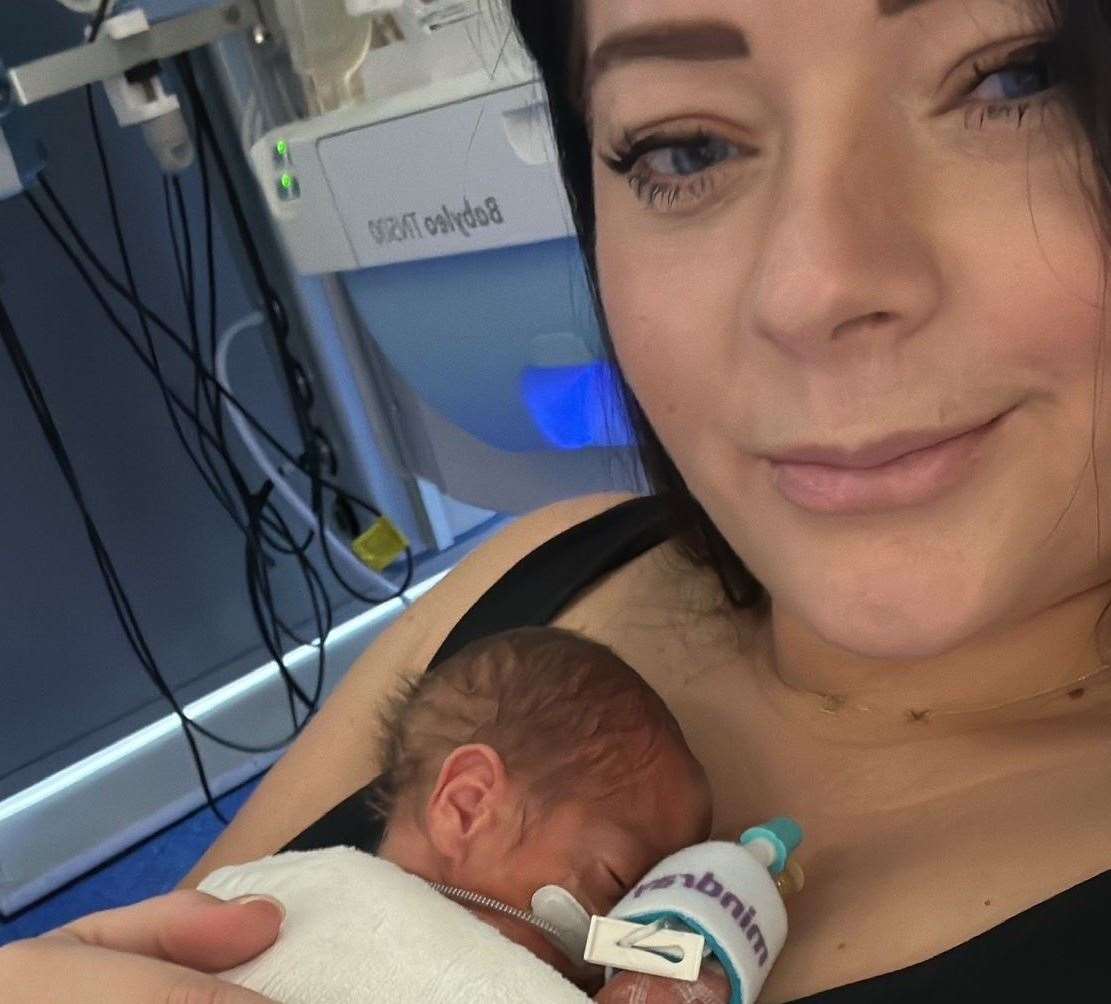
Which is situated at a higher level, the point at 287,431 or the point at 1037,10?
the point at 1037,10

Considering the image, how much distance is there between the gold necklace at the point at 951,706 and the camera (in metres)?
0.76

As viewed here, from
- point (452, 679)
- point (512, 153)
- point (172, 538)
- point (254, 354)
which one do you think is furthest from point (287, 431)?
point (452, 679)

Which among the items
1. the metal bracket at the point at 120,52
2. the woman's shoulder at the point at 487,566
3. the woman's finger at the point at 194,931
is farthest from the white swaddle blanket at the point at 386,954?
the metal bracket at the point at 120,52

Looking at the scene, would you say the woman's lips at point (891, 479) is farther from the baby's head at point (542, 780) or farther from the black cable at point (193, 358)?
the black cable at point (193, 358)

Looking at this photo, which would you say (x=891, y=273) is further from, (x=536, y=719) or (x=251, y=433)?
(x=251, y=433)

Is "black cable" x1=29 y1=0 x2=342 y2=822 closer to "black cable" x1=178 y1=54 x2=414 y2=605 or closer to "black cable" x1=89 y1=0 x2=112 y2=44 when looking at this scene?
"black cable" x1=178 y1=54 x2=414 y2=605

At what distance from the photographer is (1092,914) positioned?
563mm

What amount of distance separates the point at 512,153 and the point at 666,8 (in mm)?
653

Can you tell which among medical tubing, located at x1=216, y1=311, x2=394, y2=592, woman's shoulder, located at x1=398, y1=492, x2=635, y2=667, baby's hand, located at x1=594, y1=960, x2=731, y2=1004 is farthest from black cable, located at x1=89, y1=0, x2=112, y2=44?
baby's hand, located at x1=594, y1=960, x2=731, y2=1004

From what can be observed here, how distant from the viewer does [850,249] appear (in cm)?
56

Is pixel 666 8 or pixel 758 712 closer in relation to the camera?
pixel 666 8

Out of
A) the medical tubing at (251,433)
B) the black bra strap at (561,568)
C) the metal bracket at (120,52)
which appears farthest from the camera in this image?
the medical tubing at (251,433)

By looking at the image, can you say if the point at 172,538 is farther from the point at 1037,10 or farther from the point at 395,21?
the point at 1037,10

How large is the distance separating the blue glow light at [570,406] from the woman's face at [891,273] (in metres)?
0.65
